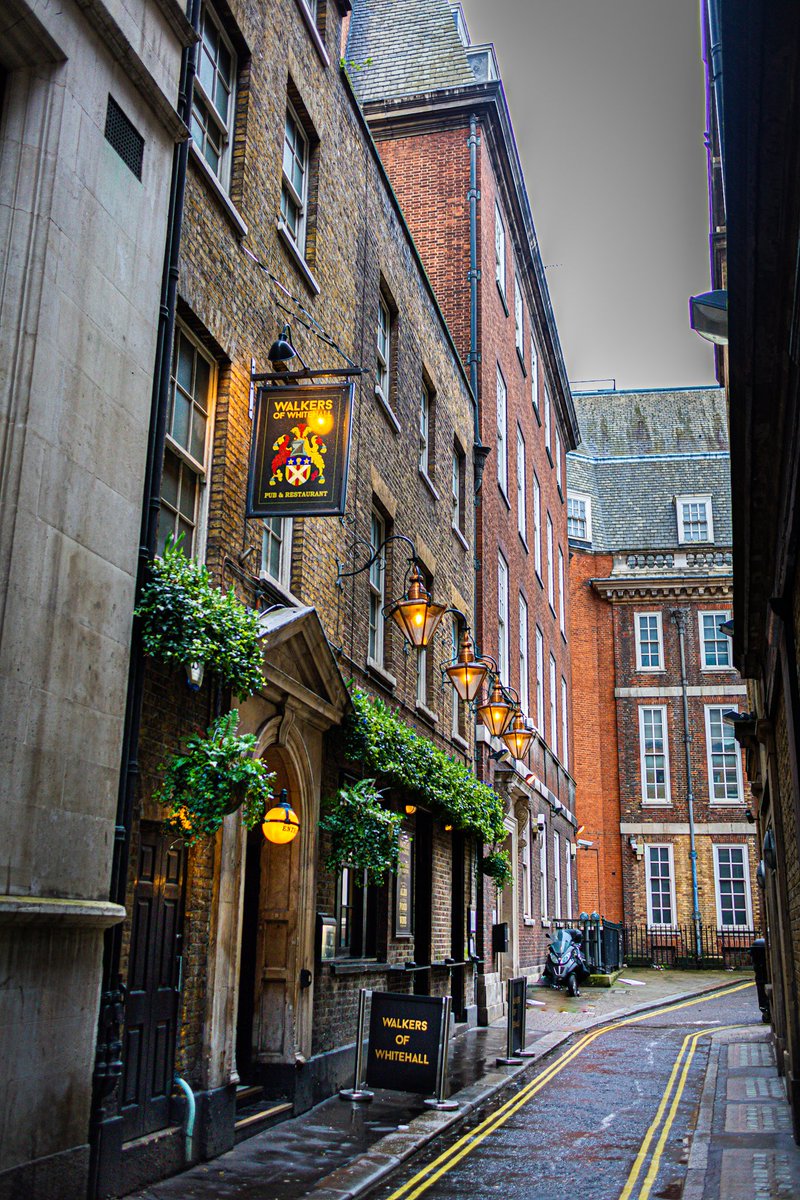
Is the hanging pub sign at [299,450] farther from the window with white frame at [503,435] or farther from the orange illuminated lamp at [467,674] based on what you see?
the window with white frame at [503,435]

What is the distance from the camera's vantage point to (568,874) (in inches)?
1316

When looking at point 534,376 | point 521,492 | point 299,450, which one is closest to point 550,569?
point 534,376

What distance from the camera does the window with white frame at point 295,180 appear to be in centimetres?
1202

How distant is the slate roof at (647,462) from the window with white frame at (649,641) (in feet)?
8.62

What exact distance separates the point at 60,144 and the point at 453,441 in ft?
45.5

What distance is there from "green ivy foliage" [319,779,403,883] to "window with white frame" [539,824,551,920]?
674 inches

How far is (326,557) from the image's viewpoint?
12.2 meters

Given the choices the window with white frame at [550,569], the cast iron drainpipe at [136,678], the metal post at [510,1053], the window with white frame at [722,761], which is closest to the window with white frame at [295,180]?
the cast iron drainpipe at [136,678]

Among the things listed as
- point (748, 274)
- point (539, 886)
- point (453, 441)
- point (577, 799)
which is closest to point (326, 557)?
point (748, 274)

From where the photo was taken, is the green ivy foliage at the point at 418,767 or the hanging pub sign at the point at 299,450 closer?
the hanging pub sign at the point at 299,450

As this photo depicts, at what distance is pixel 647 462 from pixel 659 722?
1316cm

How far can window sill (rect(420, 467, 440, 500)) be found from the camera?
1744cm

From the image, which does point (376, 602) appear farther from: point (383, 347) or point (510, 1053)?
point (510, 1053)

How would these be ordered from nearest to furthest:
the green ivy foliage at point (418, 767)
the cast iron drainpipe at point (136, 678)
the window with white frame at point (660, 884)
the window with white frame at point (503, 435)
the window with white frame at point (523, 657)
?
1. the cast iron drainpipe at point (136, 678)
2. the green ivy foliage at point (418, 767)
3. the window with white frame at point (503, 435)
4. the window with white frame at point (523, 657)
5. the window with white frame at point (660, 884)
